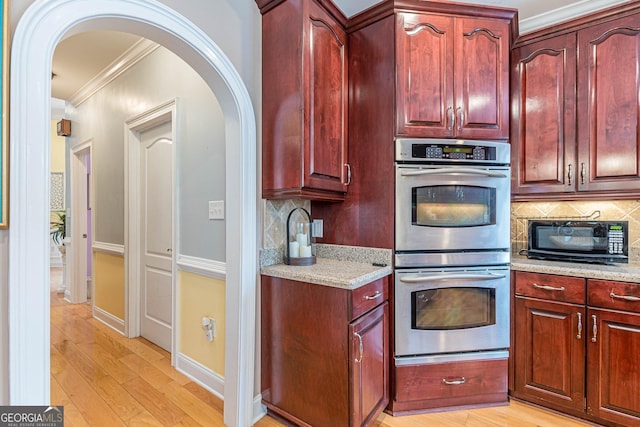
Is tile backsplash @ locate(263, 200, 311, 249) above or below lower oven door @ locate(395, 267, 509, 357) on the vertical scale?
above

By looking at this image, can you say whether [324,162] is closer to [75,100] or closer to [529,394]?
[529,394]

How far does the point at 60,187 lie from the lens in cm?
665

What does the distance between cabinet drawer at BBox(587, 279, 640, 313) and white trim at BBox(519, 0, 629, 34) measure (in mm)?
1806

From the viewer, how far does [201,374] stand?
2311 millimetres

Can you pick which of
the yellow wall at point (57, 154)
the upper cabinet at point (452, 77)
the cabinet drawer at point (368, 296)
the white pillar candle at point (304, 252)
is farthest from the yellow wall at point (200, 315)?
the yellow wall at point (57, 154)

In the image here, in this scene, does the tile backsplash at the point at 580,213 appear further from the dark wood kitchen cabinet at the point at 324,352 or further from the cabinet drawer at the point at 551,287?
the dark wood kitchen cabinet at the point at 324,352

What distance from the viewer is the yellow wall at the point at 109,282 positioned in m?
3.29

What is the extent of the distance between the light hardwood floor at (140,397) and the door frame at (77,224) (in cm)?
145

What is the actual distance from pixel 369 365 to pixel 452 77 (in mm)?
1832

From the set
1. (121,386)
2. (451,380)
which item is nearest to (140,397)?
(121,386)

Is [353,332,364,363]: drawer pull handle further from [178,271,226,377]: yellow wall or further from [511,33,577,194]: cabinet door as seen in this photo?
[511,33,577,194]: cabinet door

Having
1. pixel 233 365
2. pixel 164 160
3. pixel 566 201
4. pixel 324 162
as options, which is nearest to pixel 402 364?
pixel 233 365

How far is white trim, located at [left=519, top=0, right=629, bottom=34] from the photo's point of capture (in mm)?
2096

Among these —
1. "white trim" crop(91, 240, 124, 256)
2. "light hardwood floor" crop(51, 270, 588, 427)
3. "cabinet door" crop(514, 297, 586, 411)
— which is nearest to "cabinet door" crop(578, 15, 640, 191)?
"cabinet door" crop(514, 297, 586, 411)
